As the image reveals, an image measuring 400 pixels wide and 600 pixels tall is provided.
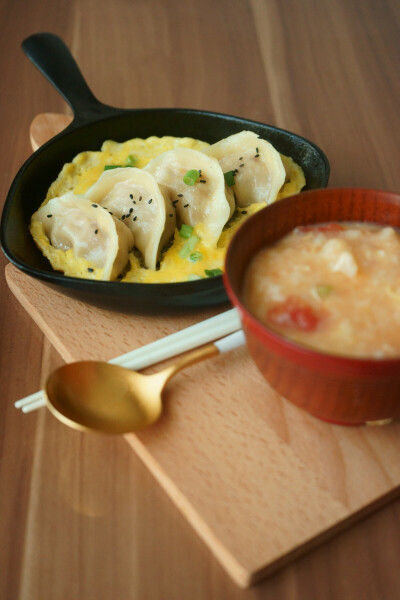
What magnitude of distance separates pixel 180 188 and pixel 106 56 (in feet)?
5.81

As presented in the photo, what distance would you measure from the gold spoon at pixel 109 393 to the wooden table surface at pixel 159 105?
11cm

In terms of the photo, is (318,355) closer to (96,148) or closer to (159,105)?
(96,148)

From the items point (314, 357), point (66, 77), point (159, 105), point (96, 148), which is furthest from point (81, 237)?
point (159, 105)

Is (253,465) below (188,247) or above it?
below

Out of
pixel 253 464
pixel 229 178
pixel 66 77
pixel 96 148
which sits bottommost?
pixel 253 464

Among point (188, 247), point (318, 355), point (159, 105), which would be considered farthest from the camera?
point (159, 105)

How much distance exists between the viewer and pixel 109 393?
1.66 meters

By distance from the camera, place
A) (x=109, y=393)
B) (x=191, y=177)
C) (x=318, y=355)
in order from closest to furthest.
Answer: (x=318, y=355)
(x=109, y=393)
(x=191, y=177)

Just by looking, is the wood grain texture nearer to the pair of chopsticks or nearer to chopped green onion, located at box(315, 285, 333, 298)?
the pair of chopsticks

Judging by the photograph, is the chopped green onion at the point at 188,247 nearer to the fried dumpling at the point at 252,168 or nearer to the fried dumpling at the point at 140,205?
the fried dumpling at the point at 140,205

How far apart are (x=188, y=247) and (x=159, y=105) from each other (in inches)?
53.6

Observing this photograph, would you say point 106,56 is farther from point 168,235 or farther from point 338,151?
point 168,235

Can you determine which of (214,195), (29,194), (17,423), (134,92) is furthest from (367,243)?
(134,92)

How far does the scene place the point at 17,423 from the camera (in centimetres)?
176
